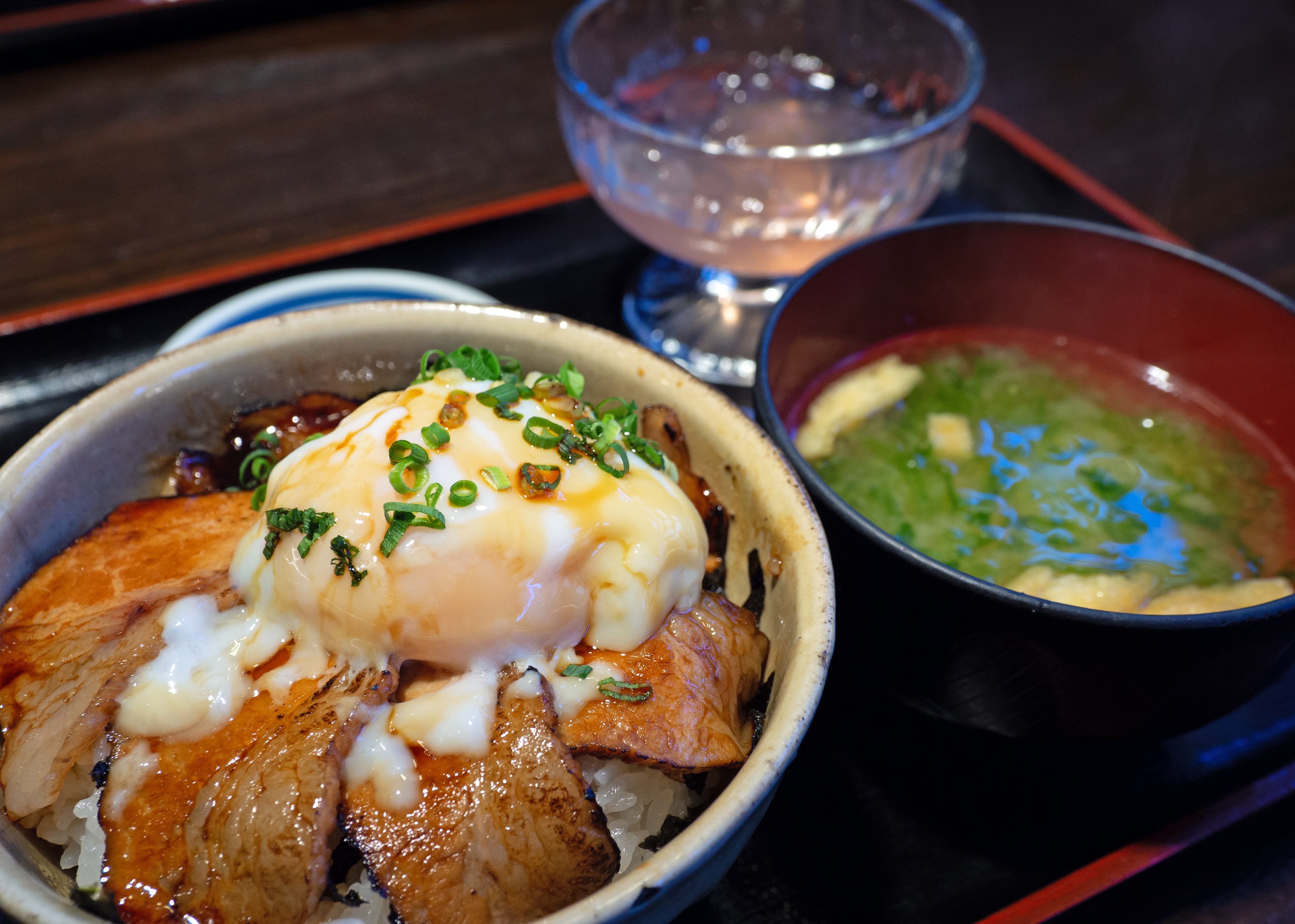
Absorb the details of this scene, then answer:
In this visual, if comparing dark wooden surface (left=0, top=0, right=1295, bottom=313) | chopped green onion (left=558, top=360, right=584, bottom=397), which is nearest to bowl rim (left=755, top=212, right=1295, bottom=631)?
chopped green onion (left=558, top=360, right=584, bottom=397)

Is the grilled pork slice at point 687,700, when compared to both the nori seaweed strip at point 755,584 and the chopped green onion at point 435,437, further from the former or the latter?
the chopped green onion at point 435,437

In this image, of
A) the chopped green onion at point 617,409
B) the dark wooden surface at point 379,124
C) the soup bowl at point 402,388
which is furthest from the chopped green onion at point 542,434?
the dark wooden surface at point 379,124

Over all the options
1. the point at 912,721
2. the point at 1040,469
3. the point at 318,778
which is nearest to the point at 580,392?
the point at 318,778

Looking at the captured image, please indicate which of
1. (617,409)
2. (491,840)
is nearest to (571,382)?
(617,409)

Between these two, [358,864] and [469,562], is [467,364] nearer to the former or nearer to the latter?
[469,562]

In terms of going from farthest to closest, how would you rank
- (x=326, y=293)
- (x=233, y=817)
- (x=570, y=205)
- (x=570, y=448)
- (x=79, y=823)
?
(x=570, y=205), (x=326, y=293), (x=570, y=448), (x=79, y=823), (x=233, y=817)

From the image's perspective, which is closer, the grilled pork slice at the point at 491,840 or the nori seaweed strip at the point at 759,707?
the grilled pork slice at the point at 491,840

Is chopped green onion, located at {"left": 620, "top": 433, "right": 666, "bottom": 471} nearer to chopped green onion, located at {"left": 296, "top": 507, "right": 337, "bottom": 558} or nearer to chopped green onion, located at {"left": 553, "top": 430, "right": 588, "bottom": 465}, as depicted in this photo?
chopped green onion, located at {"left": 553, "top": 430, "right": 588, "bottom": 465}
